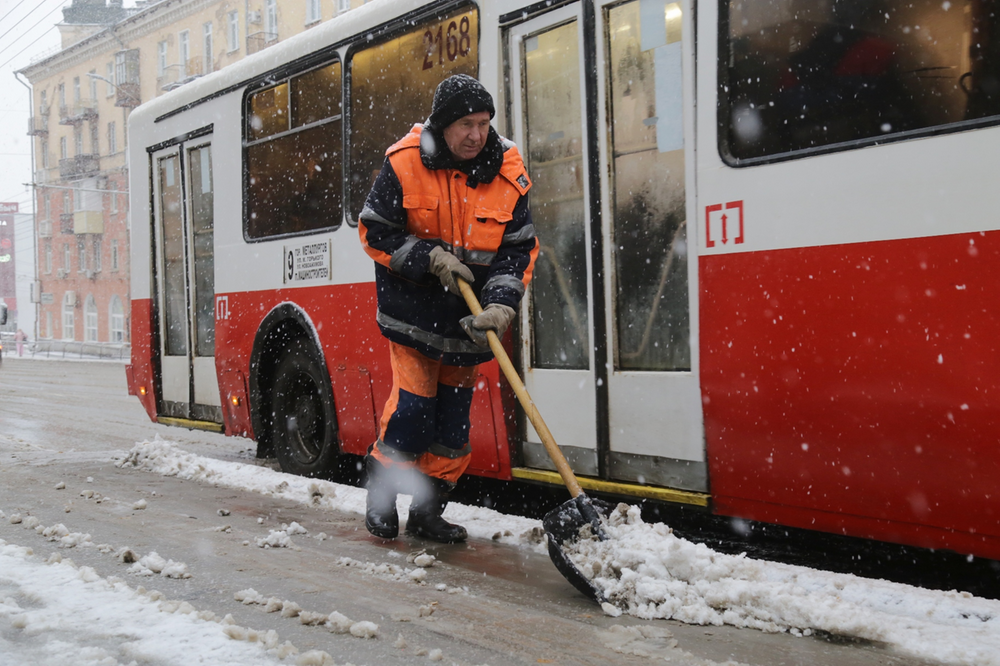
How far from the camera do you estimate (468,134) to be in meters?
4.09

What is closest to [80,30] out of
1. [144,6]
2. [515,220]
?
[144,6]

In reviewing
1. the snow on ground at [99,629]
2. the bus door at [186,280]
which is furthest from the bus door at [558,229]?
the bus door at [186,280]

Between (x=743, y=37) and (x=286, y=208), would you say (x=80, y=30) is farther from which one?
(x=743, y=37)

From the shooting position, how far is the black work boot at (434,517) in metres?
4.59

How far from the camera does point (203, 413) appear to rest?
811 cm

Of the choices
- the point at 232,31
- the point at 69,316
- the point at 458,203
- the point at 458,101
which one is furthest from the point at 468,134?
the point at 69,316

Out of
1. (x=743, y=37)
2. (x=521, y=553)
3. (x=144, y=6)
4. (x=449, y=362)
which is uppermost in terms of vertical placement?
(x=144, y=6)

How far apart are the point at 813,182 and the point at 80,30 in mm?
59770

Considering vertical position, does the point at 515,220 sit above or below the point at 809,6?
below

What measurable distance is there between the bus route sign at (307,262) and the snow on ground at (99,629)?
9.95 feet

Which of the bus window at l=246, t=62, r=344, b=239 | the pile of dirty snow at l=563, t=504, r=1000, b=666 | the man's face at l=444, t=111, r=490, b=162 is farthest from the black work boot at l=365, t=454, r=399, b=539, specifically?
the bus window at l=246, t=62, r=344, b=239

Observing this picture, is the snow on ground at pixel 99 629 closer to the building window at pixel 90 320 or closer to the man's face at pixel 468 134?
the man's face at pixel 468 134

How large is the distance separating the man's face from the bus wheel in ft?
9.24

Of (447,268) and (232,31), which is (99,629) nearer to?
(447,268)
